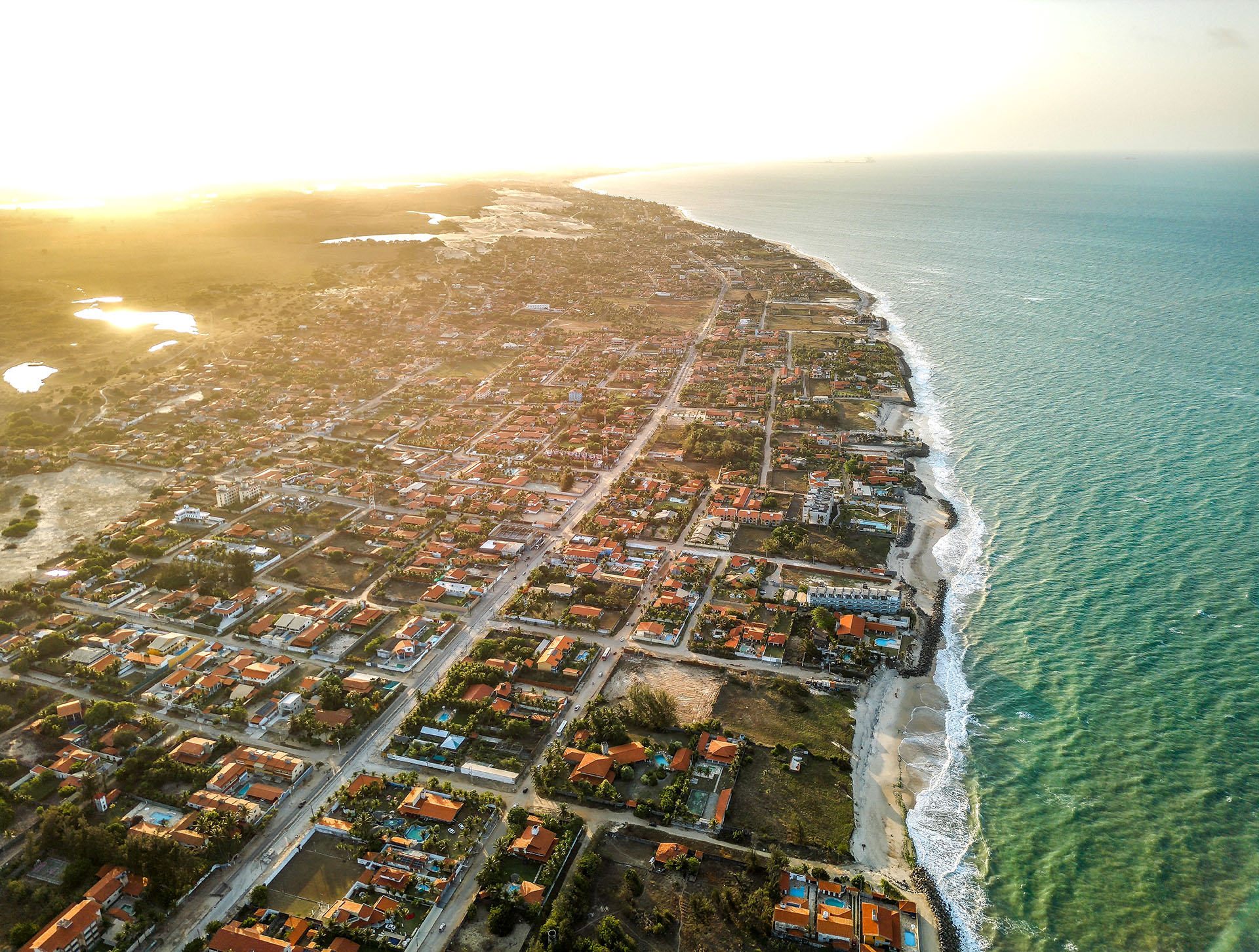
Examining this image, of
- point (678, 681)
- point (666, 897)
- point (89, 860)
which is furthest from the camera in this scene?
point (678, 681)

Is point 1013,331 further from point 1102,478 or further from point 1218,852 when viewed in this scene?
point 1218,852

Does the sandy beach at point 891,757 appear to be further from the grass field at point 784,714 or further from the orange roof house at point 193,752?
the orange roof house at point 193,752

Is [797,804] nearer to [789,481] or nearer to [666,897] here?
[666,897]

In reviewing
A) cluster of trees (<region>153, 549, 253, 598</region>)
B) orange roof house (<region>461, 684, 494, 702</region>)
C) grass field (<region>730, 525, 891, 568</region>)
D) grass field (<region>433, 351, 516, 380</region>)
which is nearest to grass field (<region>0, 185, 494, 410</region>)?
grass field (<region>433, 351, 516, 380</region>)

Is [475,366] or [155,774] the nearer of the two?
[155,774]

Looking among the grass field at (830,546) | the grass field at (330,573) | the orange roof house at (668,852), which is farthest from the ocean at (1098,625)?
the grass field at (330,573)

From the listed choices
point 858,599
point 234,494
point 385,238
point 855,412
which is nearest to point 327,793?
point 858,599
